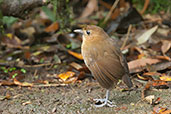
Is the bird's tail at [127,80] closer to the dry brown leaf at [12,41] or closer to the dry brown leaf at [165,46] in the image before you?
the dry brown leaf at [165,46]

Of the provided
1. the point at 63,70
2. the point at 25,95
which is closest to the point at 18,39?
the point at 63,70

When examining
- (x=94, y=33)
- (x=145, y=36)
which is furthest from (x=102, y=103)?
(x=145, y=36)

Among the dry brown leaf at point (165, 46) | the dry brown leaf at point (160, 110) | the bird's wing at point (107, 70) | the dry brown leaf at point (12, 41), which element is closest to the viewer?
the dry brown leaf at point (160, 110)

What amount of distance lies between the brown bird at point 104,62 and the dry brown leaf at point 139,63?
692mm

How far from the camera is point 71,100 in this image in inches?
134

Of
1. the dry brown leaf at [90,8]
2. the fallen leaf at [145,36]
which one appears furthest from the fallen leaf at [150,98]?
the dry brown leaf at [90,8]

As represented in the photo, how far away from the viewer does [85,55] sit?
11.5ft

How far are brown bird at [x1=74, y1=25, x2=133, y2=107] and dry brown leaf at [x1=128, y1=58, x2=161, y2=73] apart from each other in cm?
69

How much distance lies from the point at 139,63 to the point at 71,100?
1328 mm

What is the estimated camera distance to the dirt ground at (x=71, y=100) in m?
3.13

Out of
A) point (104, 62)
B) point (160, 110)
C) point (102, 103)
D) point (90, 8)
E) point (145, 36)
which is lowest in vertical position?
point (102, 103)

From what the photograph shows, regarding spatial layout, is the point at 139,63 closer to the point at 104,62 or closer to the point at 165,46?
the point at 165,46

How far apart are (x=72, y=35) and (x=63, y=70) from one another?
1.18 m

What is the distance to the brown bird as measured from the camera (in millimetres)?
3260
